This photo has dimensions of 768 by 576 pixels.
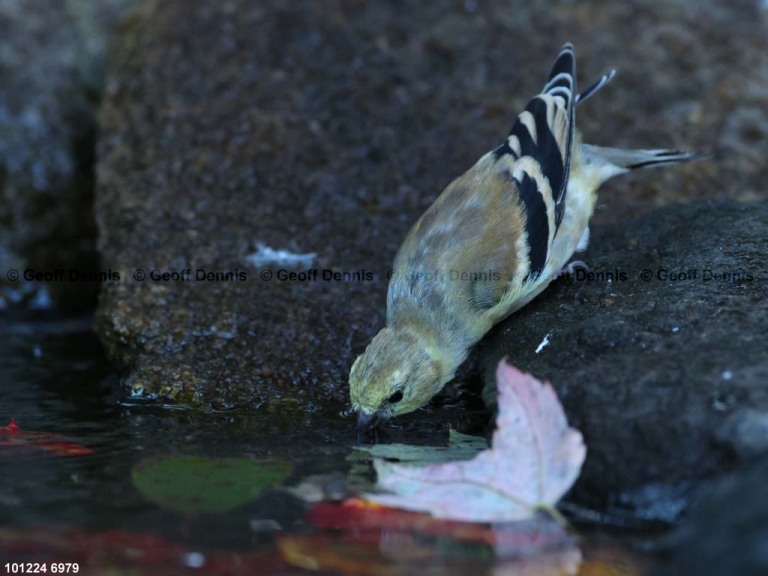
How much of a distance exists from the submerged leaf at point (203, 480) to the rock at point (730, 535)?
57.3 inches

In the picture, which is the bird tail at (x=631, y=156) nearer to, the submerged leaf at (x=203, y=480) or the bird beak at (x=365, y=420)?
the bird beak at (x=365, y=420)

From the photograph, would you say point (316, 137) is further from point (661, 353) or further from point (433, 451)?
point (661, 353)

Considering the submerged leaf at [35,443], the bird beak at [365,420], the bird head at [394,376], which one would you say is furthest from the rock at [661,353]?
the submerged leaf at [35,443]

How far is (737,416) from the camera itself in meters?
2.68

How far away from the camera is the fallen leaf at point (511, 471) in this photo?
2.73m

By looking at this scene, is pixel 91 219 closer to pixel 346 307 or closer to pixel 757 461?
pixel 346 307

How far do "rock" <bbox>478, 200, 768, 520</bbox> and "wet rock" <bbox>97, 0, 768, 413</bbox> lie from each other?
3.37 feet

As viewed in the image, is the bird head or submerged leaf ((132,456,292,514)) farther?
the bird head

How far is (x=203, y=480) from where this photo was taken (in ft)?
10.2

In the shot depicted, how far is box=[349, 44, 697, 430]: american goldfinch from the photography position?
3990 mm

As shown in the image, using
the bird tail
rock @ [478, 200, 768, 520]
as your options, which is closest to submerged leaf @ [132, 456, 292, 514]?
rock @ [478, 200, 768, 520]

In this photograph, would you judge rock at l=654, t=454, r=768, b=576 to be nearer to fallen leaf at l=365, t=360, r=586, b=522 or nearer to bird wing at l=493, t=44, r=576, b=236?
fallen leaf at l=365, t=360, r=586, b=522

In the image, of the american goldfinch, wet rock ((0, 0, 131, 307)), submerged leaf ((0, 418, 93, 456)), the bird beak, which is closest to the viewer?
submerged leaf ((0, 418, 93, 456))

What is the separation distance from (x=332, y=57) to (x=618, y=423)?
4.14 meters
